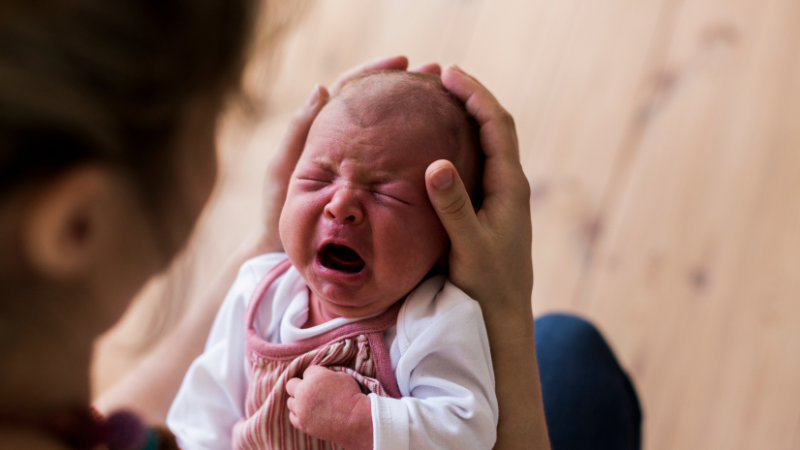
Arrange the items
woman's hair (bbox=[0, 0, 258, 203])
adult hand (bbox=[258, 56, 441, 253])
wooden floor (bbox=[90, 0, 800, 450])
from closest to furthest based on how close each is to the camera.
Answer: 1. woman's hair (bbox=[0, 0, 258, 203])
2. adult hand (bbox=[258, 56, 441, 253])
3. wooden floor (bbox=[90, 0, 800, 450])

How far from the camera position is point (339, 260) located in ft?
2.59

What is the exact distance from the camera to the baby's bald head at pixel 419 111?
80 cm

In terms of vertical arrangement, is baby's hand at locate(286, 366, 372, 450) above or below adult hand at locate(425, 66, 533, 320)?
below

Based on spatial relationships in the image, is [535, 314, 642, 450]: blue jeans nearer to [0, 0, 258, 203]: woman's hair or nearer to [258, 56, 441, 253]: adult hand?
[258, 56, 441, 253]: adult hand

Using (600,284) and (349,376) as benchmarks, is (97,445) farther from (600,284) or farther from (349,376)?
(600,284)

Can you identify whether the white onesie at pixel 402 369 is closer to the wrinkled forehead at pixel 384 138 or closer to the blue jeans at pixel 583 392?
the wrinkled forehead at pixel 384 138

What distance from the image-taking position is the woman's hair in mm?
377

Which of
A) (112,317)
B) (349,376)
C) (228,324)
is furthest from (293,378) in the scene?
(112,317)

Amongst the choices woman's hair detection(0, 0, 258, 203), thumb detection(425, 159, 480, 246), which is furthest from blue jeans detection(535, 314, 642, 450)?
woman's hair detection(0, 0, 258, 203)

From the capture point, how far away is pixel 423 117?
809mm

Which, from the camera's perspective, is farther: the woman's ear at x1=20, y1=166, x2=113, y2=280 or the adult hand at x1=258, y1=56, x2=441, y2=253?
the adult hand at x1=258, y1=56, x2=441, y2=253

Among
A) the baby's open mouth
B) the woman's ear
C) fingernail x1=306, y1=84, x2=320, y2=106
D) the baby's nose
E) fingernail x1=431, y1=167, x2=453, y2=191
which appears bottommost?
the baby's open mouth

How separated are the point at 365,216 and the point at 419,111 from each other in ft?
0.53

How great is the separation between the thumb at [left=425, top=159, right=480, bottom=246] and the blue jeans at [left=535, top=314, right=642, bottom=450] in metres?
0.42
